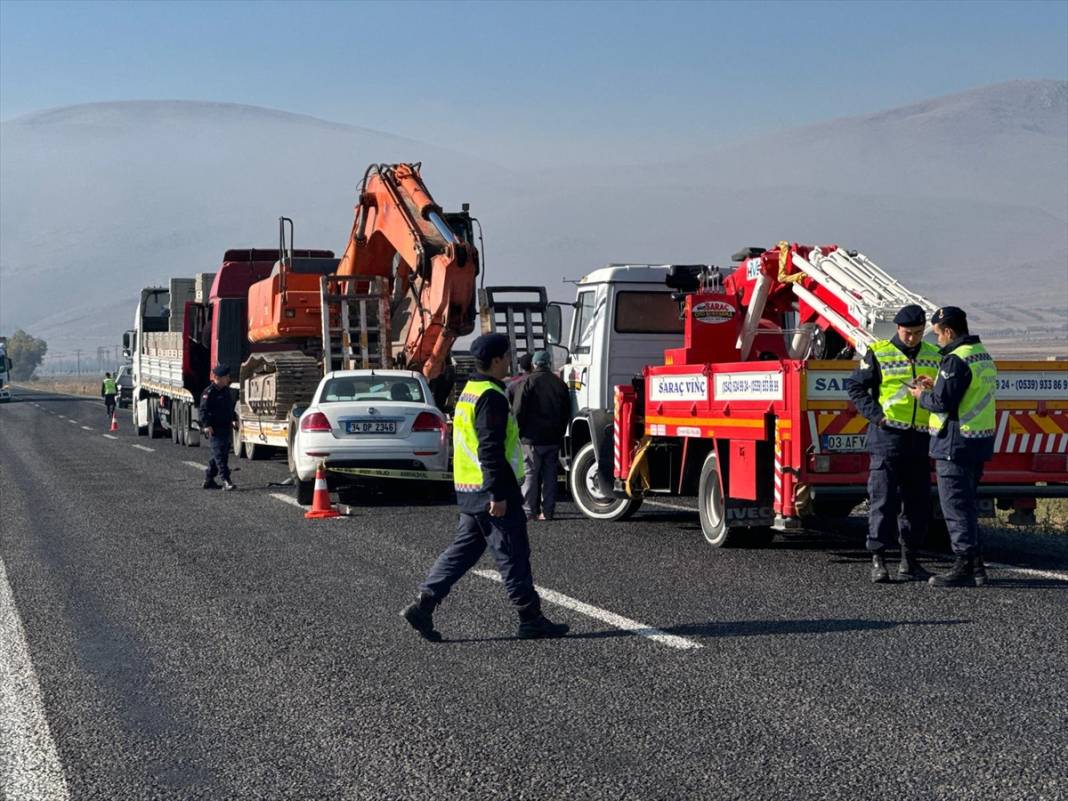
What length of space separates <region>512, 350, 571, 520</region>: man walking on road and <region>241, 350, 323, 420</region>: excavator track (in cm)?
713

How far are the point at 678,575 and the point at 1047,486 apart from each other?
122 inches

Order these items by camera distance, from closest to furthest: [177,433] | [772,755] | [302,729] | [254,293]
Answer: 1. [772,755]
2. [302,729]
3. [254,293]
4. [177,433]

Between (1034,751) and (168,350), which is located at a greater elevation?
(168,350)

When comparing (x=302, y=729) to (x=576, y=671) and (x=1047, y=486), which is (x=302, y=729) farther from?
(x=1047, y=486)

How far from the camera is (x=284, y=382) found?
21.5 m

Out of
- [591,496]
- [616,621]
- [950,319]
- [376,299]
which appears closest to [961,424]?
[950,319]

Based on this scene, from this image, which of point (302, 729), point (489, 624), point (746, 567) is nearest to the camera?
point (302, 729)

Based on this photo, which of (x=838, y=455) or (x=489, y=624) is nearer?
(x=489, y=624)

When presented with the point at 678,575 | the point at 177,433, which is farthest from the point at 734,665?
the point at 177,433

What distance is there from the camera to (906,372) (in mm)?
10242

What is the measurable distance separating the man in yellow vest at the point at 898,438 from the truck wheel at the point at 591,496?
4575 millimetres

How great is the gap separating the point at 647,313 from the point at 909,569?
212 inches

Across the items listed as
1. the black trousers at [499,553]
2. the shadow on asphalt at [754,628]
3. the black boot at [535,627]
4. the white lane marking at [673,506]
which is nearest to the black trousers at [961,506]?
the shadow on asphalt at [754,628]

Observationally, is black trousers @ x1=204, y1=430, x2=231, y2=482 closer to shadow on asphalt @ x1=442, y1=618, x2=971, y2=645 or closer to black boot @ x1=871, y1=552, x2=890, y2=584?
black boot @ x1=871, y1=552, x2=890, y2=584
